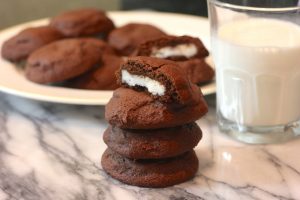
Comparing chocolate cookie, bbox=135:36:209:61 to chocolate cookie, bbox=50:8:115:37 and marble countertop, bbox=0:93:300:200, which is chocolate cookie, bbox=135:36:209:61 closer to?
marble countertop, bbox=0:93:300:200

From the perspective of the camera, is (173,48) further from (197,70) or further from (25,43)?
(25,43)

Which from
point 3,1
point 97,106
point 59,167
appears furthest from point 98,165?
point 3,1

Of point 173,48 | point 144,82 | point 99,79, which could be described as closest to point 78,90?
point 99,79

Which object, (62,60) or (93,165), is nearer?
(93,165)

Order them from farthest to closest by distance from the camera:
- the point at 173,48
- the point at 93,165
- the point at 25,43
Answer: the point at 25,43, the point at 173,48, the point at 93,165

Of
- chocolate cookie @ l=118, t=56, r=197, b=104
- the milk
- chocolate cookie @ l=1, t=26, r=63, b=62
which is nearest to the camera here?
chocolate cookie @ l=118, t=56, r=197, b=104

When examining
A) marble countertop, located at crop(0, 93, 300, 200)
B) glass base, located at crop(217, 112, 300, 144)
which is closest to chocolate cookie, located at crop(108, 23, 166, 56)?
marble countertop, located at crop(0, 93, 300, 200)
